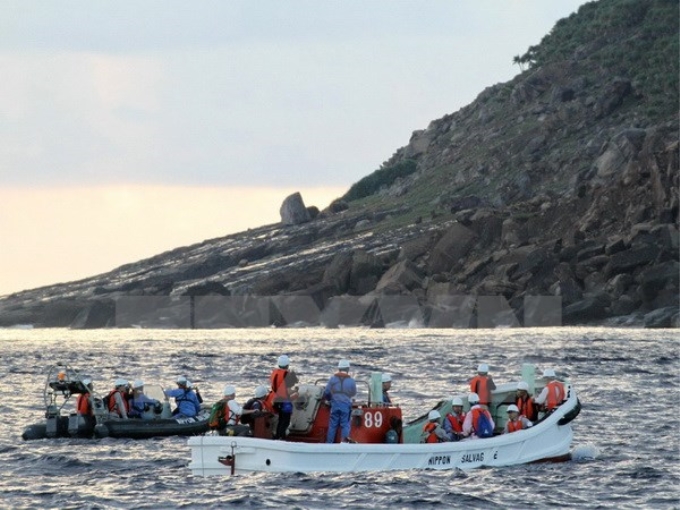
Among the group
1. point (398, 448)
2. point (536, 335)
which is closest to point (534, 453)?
point (398, 448)

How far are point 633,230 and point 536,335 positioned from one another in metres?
27.2

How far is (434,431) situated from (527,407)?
9.98 feet

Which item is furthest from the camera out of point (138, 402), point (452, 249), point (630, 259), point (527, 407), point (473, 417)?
point (452, 249)

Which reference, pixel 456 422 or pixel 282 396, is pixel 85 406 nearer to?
pixel 282 396

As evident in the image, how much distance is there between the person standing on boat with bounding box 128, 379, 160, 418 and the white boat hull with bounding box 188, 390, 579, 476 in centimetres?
1074

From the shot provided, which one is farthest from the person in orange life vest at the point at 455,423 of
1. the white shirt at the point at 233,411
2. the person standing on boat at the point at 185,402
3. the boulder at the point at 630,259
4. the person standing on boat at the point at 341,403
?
the boulder at the point at 630,259

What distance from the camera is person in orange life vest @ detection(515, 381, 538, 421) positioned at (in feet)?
123

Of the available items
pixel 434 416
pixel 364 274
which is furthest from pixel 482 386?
pixel 364 274

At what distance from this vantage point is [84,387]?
43656 mm

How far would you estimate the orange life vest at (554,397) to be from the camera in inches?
1491

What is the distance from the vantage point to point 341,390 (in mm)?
34375

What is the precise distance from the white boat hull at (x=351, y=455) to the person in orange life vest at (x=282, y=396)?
1393 mm

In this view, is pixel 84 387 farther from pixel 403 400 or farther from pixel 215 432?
pixel 403 400

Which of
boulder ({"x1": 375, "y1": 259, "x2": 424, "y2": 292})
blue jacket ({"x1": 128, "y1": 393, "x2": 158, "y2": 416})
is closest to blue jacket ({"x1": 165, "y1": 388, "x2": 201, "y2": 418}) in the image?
blue jacket ({"x1": 128, "y1": 393, "x2": 158, "y2": 416})
